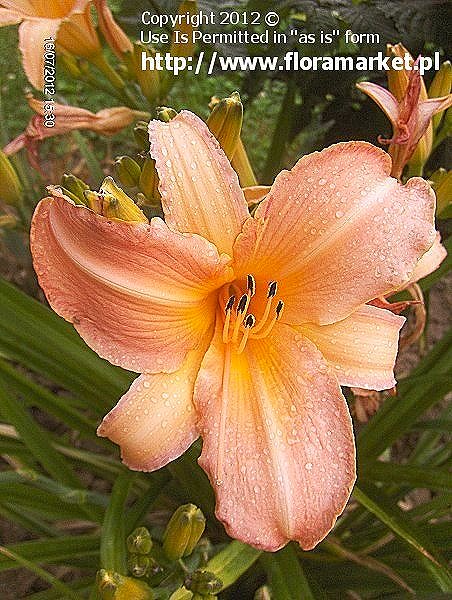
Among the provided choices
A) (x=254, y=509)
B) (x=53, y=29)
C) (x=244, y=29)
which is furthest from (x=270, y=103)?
(x=254, y=509)

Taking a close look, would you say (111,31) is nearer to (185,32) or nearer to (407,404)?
(185,32)

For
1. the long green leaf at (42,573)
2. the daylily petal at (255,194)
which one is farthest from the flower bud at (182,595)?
the daylily petal at (255,194)

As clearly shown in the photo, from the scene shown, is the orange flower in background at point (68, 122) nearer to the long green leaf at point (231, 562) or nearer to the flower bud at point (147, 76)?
the flower bud at point (147, 76)

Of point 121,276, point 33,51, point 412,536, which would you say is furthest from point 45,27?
point 412,536

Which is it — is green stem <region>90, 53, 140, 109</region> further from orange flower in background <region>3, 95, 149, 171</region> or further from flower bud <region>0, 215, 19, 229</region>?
flower bud <region>0, 215, 19, 229</region>

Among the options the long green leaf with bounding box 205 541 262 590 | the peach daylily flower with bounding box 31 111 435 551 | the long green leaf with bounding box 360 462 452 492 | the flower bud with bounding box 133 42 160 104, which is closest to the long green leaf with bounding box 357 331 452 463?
the long green leaf with bounding box 360 462 452 492

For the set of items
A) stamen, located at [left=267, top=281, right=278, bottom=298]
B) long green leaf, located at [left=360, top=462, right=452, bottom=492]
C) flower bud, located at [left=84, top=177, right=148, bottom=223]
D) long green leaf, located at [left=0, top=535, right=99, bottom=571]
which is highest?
flower bud, located at [left=84, top=177, right=148, bottom=223]

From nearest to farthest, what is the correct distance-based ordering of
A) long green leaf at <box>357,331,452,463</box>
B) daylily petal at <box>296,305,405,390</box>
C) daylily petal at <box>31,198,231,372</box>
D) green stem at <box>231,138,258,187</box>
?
daylily petal at <box>31,198,231,372</box> < daylily petal at <box>296,305,405,390</box> < green stem at <box>231,138,258,187</box> < long green leaf at <box>357,331,452,463</box>
